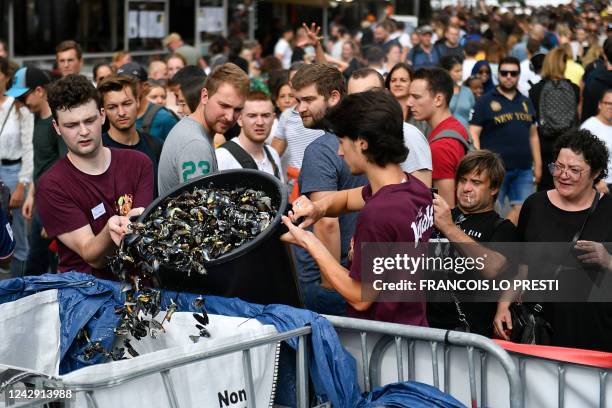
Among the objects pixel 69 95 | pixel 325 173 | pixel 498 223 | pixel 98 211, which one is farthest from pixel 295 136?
pixel 98 211

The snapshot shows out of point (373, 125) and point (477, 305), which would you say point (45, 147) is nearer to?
point (477, 305)

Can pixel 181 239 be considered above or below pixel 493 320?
above

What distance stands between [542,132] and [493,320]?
16.2 ft

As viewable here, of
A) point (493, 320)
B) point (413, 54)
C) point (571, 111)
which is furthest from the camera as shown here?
point (413, 54)

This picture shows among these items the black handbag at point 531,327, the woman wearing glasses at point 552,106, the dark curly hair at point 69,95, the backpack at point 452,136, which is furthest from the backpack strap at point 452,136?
the woman wearing glasses at point 552,106

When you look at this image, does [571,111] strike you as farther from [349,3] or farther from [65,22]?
[349,3]

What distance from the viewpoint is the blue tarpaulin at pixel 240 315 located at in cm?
346

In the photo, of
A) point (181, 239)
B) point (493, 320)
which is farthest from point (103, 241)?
point (493, 320)

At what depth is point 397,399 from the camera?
3.40 meters

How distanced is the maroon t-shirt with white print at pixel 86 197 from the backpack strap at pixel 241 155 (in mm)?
1412

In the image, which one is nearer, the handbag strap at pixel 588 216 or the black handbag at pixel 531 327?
the black handbag at pixel 531 327

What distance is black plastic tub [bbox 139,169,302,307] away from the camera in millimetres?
3639

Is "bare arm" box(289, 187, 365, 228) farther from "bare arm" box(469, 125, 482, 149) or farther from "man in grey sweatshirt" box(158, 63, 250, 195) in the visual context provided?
"bare arm" box(469, 125, 482, 149)

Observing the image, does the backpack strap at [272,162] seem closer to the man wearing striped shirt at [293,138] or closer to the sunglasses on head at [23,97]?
the man wearing striped shirt at [293,138]
